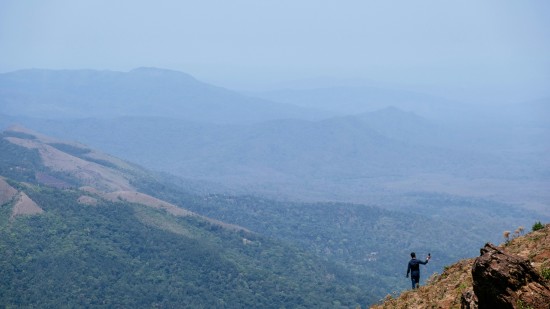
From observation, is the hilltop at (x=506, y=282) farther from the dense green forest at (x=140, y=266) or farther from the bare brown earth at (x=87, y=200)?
the bare brown earth at (x=87, y=200)

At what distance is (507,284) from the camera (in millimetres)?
14477

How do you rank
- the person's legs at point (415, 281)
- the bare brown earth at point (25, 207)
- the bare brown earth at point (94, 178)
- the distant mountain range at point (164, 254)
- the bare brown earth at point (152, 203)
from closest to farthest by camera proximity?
the person's legs at point (415, 281)
the distant mountain range at point (164, 254)
the bare brown earth at point (25, 207)
the bare brown earth at point (152, 203)
the bare brown earth at point (94, 178)

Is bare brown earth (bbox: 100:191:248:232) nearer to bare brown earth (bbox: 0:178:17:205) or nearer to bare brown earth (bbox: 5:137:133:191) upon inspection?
bare brown earth (bbox: 0:178:17:205)

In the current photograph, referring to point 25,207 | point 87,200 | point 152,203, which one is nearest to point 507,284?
point 25,207

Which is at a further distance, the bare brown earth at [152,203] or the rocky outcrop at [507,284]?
the bare brown earth at [152,203]

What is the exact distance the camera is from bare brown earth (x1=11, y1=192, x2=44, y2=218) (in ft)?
311

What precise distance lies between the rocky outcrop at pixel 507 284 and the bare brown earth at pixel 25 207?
9082 centimetres

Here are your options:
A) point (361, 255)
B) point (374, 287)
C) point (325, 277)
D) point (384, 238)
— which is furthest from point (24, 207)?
point (384, 238)

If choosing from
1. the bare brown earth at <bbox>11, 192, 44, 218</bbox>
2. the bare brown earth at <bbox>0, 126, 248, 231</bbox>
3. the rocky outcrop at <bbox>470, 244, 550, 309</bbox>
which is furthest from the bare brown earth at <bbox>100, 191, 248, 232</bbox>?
the rocky outcrop at <bbox>470, 244, 550, 309</bbox>

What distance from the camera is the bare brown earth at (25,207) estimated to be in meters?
94.8

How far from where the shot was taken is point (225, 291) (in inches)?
3327

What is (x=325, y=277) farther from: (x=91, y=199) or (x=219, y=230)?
(x=91, y=199)

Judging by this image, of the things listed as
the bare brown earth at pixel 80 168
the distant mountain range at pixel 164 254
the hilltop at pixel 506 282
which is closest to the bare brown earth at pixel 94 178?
the bare brown earth at pixel 80 168

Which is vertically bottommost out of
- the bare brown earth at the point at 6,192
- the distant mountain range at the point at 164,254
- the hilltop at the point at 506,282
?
the distant mountain range at the point at 164,254
